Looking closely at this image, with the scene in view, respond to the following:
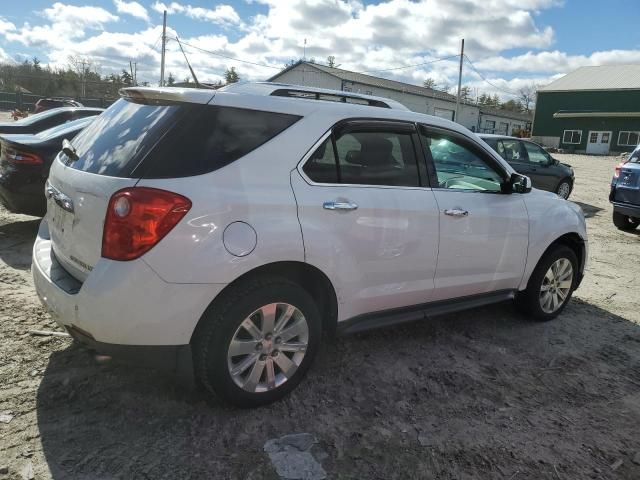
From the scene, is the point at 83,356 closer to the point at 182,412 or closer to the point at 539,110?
the point at 182,412

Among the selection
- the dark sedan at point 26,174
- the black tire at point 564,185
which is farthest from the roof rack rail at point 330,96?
the black tire at point 564,185

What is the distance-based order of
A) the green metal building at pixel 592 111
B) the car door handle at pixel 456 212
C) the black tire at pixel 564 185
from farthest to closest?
the green metal building at pixel 592 111 → the black tire at pixel 564 185 → the car door handle at pixel 456 212

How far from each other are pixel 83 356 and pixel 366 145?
91.9 inches

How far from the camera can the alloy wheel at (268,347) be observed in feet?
8.99

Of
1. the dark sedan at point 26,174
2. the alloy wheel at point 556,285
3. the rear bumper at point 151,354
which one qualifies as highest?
the dark sedan at point 26,174

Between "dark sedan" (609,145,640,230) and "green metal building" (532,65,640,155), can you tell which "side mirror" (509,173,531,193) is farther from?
"green metal building" (532,65,640,155)

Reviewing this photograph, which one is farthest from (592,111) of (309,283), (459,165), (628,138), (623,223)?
(309,283)

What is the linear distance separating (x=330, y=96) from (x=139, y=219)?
1663 mm

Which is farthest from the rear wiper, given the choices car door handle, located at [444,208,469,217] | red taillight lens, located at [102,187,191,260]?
car door handle, located at [444,208,469,217]

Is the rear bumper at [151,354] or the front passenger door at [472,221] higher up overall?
the front passenger door at [472,221]

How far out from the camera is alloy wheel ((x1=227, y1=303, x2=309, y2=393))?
108 inches

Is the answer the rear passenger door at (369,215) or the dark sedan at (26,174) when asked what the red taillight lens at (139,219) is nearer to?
the rear passenger door at (369,215)

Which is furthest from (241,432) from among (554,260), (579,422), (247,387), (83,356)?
(554,260)

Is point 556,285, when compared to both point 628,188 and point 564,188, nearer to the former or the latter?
point 628,188
